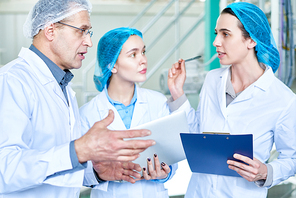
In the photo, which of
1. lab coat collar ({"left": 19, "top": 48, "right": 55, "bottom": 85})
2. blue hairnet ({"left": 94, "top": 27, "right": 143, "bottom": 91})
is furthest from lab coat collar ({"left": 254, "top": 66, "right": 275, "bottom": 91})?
lab coat collar ({"left": 19, "top": 48, "right": 55, "bottom": 85})

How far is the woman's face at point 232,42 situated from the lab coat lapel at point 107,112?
64cm

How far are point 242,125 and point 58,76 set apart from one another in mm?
925

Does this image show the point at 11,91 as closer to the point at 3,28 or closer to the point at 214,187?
the point at 214,187

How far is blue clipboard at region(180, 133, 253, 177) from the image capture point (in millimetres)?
1145

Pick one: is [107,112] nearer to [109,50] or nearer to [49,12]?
[109,50]

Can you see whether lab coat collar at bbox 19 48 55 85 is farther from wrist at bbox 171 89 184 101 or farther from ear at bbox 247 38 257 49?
ear at bbox 247 38 257 49

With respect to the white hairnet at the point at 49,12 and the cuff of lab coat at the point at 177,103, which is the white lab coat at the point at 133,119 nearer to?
the cuff of lab coat at the point at 177,103

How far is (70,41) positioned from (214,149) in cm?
78

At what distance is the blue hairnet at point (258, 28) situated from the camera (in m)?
1.50

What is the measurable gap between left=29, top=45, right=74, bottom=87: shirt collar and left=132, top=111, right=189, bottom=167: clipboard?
452mm

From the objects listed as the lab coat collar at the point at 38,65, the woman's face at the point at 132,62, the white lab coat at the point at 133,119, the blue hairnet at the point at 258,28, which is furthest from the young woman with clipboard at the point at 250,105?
the lab coat collar at the point at 38,65

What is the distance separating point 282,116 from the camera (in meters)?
1.39

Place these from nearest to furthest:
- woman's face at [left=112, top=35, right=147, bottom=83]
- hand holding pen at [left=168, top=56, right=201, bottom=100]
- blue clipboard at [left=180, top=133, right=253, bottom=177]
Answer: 1. blue clipboard at [left=180, top=133, right=253, bottom=177]
2. woman's face at [left=112, top=35, right=147, bottom=83]
3. hand holding pen at [left=168, top=56, right=201, bottom=100]

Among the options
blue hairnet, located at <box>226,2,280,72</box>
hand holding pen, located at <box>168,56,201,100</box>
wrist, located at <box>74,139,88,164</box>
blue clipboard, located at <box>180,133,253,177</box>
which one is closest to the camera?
wrist, located at <box>74,139,88,164</box>
